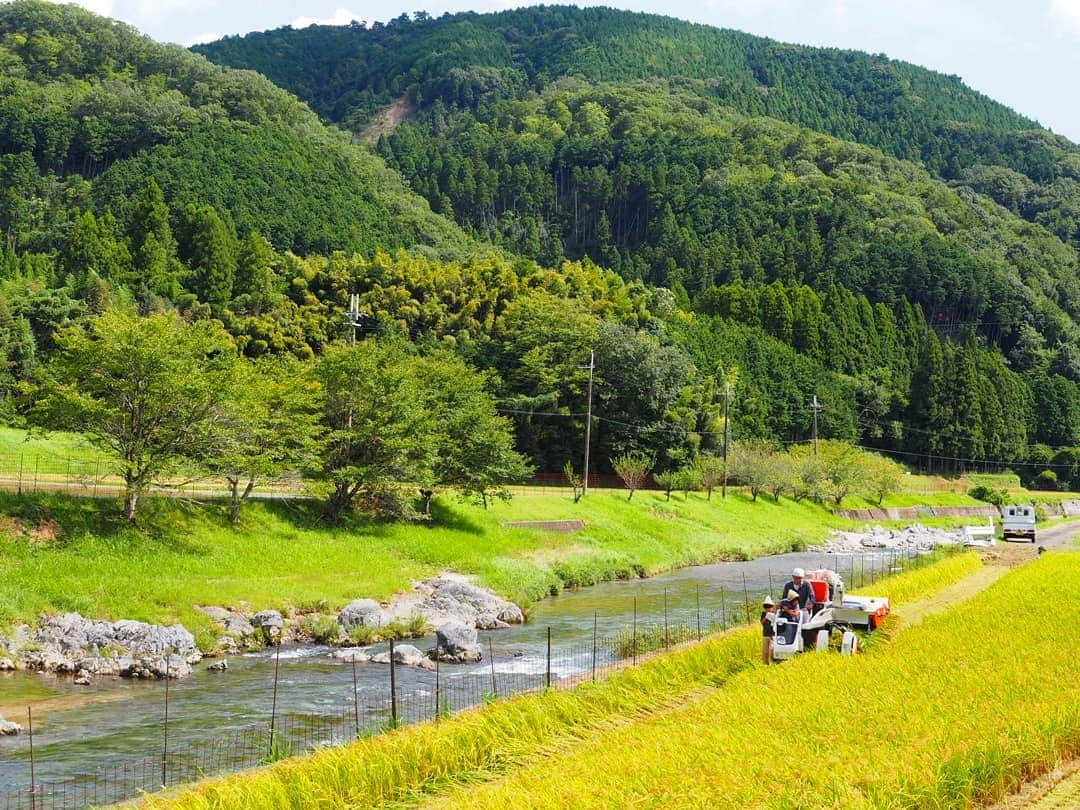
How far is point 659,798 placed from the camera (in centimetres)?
1152

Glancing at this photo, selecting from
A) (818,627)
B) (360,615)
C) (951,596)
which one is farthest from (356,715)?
(951,596)

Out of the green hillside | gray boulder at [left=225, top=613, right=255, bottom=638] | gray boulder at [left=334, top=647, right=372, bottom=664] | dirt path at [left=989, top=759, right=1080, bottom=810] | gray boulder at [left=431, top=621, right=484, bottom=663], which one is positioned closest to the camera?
dirt path at [left=989, top=759, right=1080, bottom=810]

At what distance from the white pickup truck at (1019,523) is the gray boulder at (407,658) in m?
46.1

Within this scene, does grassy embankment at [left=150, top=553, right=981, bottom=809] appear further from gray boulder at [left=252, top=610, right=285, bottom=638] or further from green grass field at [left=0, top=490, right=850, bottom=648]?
green grass field at [left=0, top=490, right=850, bottom=648]

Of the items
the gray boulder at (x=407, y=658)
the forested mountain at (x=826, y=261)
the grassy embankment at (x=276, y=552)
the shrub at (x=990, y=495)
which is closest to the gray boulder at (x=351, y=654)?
the gray boulder at (x=407, y=658)

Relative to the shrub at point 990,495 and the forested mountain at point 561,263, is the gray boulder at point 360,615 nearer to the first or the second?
the forested mountain at point 561,263

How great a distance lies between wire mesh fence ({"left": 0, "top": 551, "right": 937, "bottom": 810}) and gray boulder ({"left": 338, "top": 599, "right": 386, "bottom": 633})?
335 cm

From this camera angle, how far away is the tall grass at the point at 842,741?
38.1 ft

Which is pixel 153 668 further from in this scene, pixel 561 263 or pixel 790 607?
pixel 561 263

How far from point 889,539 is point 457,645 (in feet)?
167

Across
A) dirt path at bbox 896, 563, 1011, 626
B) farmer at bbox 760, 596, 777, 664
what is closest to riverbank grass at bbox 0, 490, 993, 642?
dirt path at bbox 896, 563, 1011, 626

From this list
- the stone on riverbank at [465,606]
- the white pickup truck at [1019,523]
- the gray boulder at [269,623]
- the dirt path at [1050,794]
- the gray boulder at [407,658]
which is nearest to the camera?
the dirt path at [1050,794]

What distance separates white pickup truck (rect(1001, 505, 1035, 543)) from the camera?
200 feet

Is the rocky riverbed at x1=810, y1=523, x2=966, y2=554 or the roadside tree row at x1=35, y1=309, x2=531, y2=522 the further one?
the rocky riverbed at x1=810, y1=523, x2=966, y2=554
